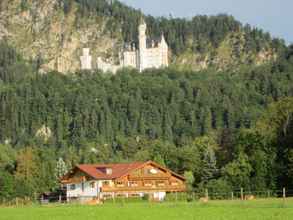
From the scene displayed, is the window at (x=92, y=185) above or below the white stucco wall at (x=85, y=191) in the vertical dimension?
above

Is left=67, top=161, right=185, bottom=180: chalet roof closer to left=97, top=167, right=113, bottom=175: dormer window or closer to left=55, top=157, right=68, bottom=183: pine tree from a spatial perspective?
left=97, top=167, right=113, bottom=175: dormer window

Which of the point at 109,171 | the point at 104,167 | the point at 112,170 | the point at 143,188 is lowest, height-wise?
the point at 143,188

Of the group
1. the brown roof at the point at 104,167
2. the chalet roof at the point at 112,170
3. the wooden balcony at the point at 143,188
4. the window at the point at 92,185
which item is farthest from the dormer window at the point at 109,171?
the wooden balcony at the point at 143,188

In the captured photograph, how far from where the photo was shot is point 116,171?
92312 mm

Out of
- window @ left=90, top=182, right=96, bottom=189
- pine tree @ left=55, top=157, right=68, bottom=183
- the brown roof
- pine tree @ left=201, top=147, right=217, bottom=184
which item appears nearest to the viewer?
pine tree @ left=201, top=147, right=217, bottom=184

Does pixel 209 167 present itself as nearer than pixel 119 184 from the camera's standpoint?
No

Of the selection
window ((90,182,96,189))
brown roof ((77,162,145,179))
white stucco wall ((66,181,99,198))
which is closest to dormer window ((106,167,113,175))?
brown roof ((77,162,145,179))

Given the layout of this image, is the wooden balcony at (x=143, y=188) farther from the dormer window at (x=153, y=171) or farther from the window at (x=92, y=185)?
the window at (x=92, y=185)

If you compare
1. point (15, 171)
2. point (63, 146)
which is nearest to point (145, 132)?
point (63, 146)

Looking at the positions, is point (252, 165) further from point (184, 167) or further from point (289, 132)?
point (184, 167)

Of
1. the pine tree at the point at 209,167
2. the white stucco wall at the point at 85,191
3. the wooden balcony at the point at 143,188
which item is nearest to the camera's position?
the pine tree at the point at 209,167

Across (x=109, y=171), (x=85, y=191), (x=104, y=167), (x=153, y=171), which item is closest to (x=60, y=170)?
(x=104, y=167)

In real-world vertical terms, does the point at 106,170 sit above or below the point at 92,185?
above

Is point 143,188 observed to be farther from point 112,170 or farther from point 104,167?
point 104,167
